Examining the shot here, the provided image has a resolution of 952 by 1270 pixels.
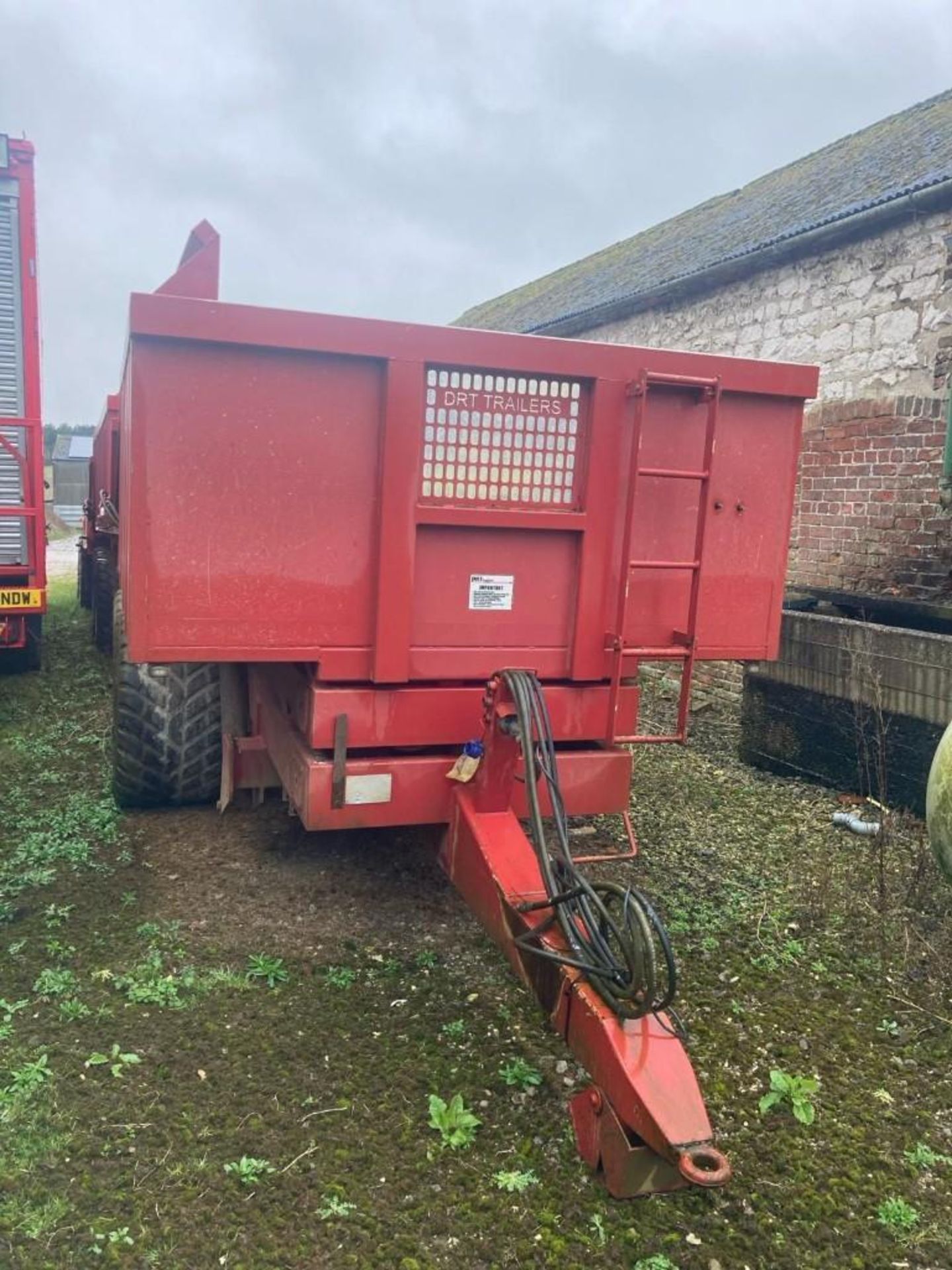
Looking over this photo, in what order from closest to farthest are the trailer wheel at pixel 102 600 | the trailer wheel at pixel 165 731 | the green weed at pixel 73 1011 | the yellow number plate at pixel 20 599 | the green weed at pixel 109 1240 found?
the green weed at pixel 109 1240
the green weed at pixel 73 1011
the trailer wheel at pixel 165 731
the yellow number plate at pixel 20 599
the trailer wheel at pixel 102 600

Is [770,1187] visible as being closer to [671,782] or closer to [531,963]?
[531,963]

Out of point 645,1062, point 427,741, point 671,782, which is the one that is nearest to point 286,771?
point 427,741

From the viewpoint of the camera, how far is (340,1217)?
89.6 inches

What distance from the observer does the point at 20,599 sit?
6805mm

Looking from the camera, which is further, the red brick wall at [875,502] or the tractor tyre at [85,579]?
the tractor tyre at [85,579]

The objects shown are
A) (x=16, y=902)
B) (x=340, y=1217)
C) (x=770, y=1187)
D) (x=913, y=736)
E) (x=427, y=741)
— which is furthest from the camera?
→ (x=913, y=736)

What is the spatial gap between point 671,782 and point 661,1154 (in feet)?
11.8

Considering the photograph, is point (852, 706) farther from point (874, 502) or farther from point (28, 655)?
point (28, 655)

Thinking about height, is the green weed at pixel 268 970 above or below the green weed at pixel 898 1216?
above

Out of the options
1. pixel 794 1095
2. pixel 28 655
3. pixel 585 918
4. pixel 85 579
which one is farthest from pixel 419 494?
pixel 85 579

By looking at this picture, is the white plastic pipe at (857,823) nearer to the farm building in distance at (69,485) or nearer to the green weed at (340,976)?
the green weed at (340,976)

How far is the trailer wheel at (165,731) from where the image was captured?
441 centimetres

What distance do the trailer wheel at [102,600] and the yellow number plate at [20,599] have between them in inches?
35.6

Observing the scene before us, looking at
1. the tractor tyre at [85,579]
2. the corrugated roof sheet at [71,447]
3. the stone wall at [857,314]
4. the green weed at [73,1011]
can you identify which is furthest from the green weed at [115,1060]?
the corrugated roof sheet at [71,447]
